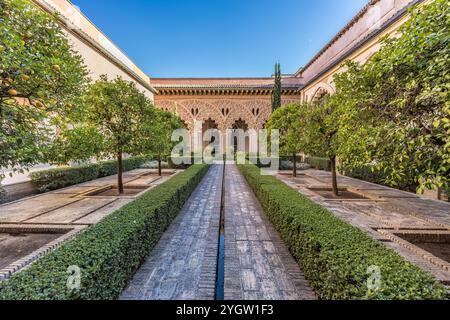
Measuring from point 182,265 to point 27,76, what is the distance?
3.09 meters

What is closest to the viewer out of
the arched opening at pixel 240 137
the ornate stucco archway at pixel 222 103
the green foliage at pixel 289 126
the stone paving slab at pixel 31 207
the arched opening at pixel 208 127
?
the stone paving slab at pixel 31 207

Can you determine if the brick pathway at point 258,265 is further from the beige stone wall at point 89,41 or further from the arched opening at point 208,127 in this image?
the arched opening at point 208,127

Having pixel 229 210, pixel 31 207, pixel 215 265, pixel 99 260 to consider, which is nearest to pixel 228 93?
pixel 229 210

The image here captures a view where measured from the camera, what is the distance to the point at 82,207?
579 centimetres

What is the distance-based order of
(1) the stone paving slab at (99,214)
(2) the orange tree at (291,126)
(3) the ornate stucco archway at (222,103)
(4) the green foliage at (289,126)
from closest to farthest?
1. (1) the stone paving slab at (99,214)
2. (2) the orange tree at (291,126)
3. (4) the green foliage at (289,126)
4. (3) the ornate stucco archway at (222,103)

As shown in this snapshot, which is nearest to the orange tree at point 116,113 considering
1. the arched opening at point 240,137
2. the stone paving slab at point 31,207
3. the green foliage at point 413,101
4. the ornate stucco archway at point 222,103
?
the stone paving slab at point 31,207

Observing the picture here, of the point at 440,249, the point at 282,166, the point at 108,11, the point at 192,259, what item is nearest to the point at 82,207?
the point at 192,259

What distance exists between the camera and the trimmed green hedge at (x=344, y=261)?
162cm

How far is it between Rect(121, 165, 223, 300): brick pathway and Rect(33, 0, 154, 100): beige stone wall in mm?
8806

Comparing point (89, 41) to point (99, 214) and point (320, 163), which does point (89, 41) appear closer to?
point (99, 214)

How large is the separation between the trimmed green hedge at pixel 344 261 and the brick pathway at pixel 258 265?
189 millimetres

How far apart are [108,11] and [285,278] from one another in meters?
17.2

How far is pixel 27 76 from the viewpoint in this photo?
254 centimetres

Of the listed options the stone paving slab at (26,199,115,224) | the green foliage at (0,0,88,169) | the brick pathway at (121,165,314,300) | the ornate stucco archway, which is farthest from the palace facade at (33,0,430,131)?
the brick pathway at (121,165,314,300)
